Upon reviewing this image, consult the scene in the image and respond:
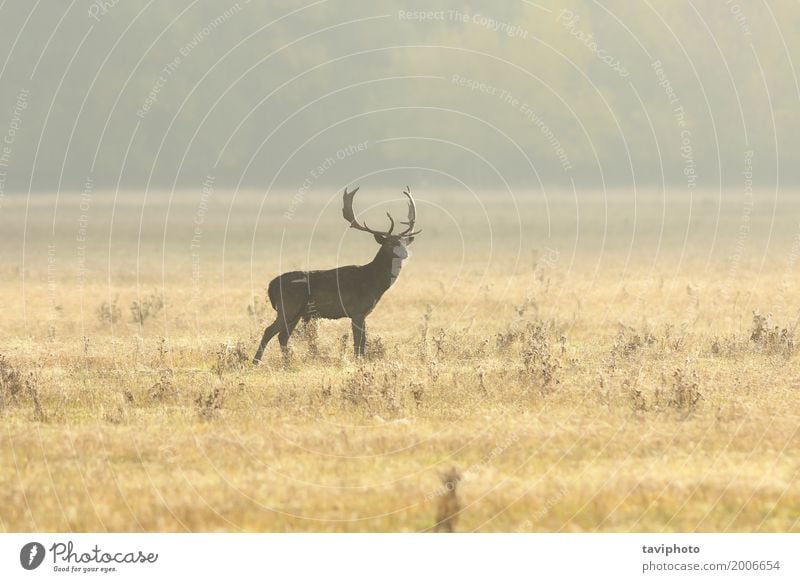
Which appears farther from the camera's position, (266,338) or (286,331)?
(286,331)

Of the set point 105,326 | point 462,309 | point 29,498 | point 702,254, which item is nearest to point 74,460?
point 29,498

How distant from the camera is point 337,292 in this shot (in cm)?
2084

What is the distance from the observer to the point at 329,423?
15.2 m

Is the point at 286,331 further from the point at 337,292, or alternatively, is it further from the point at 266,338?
the point at 337,292

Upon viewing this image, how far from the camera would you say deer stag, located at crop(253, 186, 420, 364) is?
819 inches

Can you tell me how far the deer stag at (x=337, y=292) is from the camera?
20812mm

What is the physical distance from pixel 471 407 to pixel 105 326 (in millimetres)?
16042
